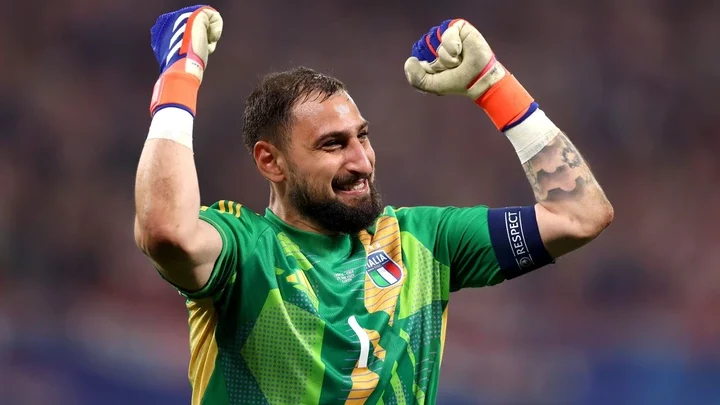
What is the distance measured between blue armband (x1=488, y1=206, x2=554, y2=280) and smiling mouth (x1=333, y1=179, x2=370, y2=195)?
0.40 metres

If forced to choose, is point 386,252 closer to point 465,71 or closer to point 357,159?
point 357,159

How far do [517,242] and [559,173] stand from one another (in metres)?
0.25

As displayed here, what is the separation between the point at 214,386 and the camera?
2715 mm

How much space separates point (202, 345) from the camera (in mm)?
2771

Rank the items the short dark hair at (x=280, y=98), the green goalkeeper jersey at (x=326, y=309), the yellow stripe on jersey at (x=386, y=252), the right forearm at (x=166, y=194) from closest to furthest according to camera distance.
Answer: the right forearm at (x=166, y=194), the green goalkeeper jersey at (x=326, y=309), the yellow stripe on jersey at (x=386, y=252), the short dark hair at (x=280, y=98)

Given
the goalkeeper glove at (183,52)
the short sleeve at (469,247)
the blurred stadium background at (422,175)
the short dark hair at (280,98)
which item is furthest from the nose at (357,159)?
the blurred stadium background at (422,175)

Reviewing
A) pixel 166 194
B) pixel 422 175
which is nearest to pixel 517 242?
pixel 166 194

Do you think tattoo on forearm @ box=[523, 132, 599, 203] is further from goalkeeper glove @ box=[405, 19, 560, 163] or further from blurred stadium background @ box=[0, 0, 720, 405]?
blurred stadium background @ box=[0, 0, 720, 405]

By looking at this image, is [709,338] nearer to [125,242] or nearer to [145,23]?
[125,242]

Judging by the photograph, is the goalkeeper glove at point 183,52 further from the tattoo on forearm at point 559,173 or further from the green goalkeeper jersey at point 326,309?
the tattoo on forearm at point 559,173

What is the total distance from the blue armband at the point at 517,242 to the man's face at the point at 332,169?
374 mm

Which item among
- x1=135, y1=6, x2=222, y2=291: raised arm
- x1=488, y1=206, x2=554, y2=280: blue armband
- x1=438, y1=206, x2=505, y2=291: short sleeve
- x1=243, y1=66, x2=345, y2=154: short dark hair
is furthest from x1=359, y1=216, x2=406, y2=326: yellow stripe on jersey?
x1=135, y1=6, x2=222, y2=291: raised arm

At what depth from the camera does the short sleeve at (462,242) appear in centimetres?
299

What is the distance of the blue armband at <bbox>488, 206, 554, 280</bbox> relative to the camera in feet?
9.55
